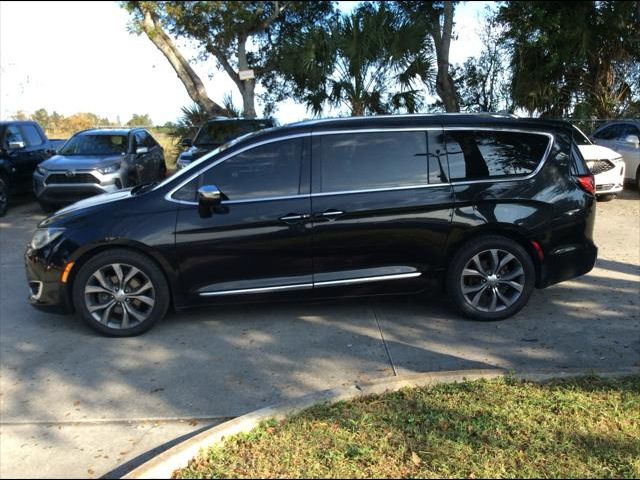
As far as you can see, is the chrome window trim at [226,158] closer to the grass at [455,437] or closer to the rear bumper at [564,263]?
the grass at [455,437]

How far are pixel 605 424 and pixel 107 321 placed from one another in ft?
12.9

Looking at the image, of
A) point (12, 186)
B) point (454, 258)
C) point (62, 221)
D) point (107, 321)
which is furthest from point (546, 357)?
point (12, 186)

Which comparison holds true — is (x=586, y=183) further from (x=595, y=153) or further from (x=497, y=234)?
(x=595, y=153)

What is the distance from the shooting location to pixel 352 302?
598 centimetres

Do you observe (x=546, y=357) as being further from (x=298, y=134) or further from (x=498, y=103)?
(x=498, y=103)

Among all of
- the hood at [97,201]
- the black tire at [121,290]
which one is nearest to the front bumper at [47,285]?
the black tire at [121,290]

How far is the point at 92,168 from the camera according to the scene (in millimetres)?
10906

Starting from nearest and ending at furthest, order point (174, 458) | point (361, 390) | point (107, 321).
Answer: point (174, 458) < point (361, 390) < point (107, 321)

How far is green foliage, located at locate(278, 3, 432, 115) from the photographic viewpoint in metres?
15.6

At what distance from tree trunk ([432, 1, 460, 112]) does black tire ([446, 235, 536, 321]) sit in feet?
45.7

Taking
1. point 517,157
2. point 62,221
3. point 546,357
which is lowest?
point 546,357

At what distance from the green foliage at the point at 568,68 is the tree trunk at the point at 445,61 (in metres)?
1.67

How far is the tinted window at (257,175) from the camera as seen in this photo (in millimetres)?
5133

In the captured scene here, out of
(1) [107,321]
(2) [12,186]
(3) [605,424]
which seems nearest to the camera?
(3) [605,424]
